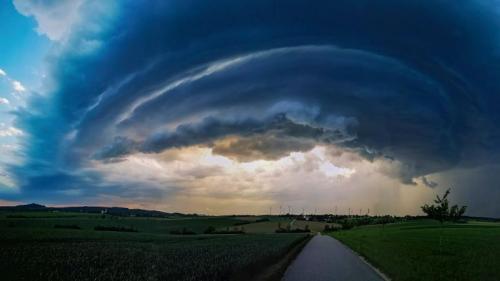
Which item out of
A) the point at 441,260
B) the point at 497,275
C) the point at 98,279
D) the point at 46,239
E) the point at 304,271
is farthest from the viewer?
the point at 46,239

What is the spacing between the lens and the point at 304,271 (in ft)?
89.8

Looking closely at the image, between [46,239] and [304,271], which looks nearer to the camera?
[304,271]

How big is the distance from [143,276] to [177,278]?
1.64 metres

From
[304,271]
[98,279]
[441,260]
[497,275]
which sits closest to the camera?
[98,279]

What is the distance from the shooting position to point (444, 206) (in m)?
87.9

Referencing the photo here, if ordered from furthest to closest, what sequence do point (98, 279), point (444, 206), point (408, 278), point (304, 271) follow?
1. point (444, 206)
2. point (304, 271)
3. point (408, 278)
4. point (98, 279)

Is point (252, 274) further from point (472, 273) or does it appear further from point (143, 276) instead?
point (472, 273)

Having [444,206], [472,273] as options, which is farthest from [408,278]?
[444,206]

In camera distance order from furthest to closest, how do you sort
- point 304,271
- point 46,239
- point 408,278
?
point 46,239 → point 304,271 → point 408,278

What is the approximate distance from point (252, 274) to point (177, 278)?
6.58m

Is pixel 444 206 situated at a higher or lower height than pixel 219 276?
higher

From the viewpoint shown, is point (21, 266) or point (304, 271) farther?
point (304, 271)

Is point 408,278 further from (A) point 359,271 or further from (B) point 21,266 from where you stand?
(B) point 21,266

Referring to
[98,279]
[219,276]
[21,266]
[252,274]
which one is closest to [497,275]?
[252,274]
